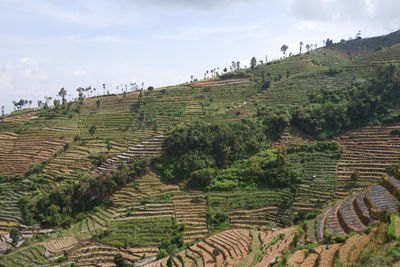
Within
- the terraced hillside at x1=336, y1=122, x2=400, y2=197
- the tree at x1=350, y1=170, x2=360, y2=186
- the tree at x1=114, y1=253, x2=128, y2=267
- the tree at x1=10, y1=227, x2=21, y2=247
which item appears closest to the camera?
the tree at x1=114, y1=253, x2=128, y2=267

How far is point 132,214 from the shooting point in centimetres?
3438

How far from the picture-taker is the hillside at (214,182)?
2269 cm

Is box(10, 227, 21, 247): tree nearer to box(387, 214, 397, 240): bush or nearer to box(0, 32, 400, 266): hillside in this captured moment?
box(0, 32, 400, 266): hillside

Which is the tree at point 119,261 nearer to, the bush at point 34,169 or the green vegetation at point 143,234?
the green vegetation at point 143,234

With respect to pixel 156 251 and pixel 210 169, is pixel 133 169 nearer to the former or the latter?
pixel 210 169

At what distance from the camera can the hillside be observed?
893 inches

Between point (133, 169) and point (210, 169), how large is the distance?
36.8 ft

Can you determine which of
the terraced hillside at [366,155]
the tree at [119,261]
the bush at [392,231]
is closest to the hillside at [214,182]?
the bush at [392,231]

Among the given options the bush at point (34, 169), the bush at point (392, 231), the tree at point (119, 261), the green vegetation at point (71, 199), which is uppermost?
the bush at point (392, 231)

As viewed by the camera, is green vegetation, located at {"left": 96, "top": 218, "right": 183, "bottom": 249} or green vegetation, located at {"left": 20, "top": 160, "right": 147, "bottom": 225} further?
green vegetation, located at {"left": 20, "top": 160, "right": 147, "bottom": 225}

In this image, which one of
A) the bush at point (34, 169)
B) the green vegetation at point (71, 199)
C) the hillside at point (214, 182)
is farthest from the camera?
the bush at point (34, 169)

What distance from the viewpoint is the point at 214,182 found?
3769 centimetres

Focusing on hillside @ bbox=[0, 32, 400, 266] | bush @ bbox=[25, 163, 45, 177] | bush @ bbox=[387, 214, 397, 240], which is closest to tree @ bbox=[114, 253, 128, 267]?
hillside @ bbox=[0, 32, 400, 266]

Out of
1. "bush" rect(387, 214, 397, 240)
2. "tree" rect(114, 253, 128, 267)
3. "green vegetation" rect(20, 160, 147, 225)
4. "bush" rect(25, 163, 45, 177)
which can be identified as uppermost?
"bush" rect(387, 214, 397, 240)
